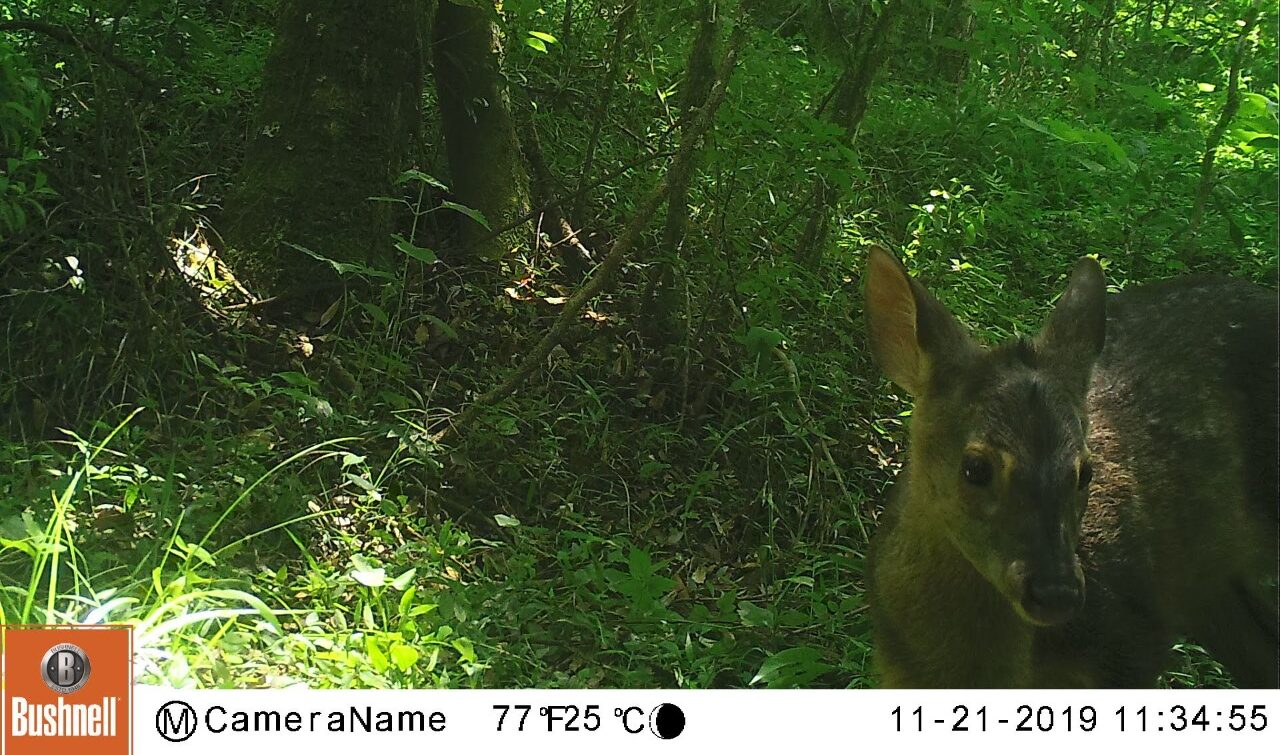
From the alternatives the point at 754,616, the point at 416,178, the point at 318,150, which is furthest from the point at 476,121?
the point at 754,616

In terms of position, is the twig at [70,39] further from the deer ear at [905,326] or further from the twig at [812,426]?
the deer ear at [905,326]

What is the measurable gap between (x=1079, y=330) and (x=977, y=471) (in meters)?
0.54

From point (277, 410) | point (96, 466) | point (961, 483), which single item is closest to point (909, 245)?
point (961, 483)

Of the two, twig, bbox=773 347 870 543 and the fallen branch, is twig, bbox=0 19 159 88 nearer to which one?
the fallen branch

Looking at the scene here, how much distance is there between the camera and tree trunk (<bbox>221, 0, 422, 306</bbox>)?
4.59 m

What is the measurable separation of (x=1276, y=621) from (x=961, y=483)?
3.59 ft

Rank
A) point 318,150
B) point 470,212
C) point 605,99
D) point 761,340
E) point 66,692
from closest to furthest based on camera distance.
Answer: point 66,692, point 761,340, point 470,212, point 318,150, point 605,99

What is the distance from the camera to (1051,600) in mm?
2689

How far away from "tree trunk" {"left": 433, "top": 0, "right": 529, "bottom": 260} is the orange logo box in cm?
261

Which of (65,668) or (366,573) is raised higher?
(366,573)

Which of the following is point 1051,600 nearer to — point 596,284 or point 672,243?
point 596,284

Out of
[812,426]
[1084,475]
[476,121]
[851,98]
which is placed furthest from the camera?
[476,121]

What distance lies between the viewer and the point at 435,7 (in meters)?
4.96

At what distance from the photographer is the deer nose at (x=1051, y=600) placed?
8.82ft
